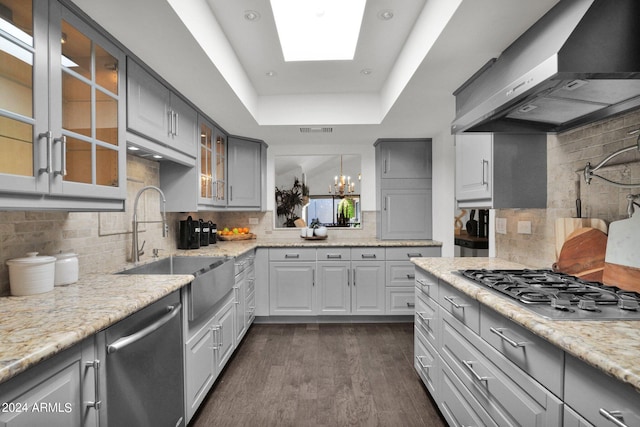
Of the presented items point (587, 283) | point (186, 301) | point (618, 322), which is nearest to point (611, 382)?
point (618, 322)

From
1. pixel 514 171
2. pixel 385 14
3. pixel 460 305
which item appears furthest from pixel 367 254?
pixel 385 14

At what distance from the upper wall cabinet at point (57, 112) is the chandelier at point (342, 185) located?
3.26m

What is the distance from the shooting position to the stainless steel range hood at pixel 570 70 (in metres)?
1.21

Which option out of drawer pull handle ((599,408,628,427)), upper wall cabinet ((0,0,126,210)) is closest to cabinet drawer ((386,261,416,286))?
upper wall cabinet ((0,0,126,210))

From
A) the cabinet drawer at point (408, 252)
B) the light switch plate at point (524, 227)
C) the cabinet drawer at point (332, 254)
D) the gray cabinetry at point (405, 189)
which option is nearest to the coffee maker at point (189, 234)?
the cabinet drawer at point (332, 254)

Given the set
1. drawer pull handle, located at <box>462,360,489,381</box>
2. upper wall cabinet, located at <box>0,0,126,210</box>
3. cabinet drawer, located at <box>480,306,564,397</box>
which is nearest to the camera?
cabinet drawer, located at <box>480,306,564,397</box>

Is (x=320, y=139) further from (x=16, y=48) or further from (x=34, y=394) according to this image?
(x=34, y=394)

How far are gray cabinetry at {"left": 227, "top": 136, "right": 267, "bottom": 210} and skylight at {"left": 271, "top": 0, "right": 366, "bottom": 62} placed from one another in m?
1.55

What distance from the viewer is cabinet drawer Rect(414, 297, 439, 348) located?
204 cm

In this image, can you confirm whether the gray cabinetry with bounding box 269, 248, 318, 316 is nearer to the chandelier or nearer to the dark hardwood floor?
the dark hardwood floor

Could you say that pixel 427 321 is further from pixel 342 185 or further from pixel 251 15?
pixel 342 185

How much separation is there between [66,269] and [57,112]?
77cm

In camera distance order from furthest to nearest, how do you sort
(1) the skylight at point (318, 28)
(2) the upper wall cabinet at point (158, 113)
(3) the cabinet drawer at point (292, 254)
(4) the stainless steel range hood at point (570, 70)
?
(3) the cabinet drawer at point (292, 254), (1) the skylight at point (318, 28), (2) the upper wall cabinet at point (158, 113), (4) the stainless steel range hood at point (570, 70)

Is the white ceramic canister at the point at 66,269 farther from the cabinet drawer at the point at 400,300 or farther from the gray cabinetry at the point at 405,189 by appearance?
the gray cabinetry at the point at 405,189
